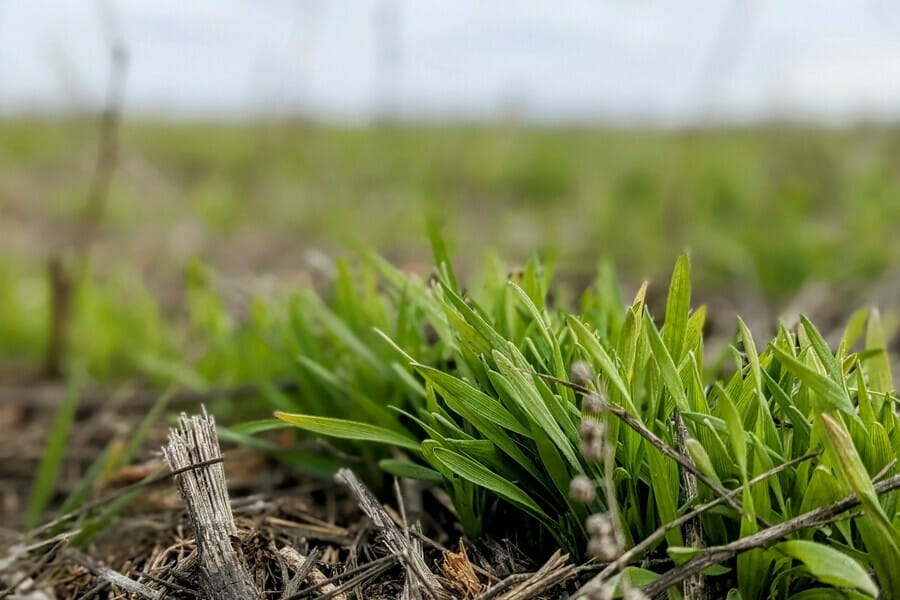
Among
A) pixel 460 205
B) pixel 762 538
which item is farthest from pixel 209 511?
pixel 460 205

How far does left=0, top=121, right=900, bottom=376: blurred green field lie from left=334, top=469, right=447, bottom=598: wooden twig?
73 centimetres

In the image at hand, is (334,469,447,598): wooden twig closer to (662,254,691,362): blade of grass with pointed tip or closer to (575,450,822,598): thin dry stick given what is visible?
(575,450,822,598): thin dry stick

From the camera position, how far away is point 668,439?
1054 millimetres

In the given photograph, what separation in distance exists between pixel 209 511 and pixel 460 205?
479cm

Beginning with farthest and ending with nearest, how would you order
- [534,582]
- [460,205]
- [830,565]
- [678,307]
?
1. [460,205]
2. [678,307]
3. [534,582]
4. [830,565]

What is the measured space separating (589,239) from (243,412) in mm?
2584

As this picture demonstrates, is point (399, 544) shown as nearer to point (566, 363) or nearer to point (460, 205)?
point (566, 363)

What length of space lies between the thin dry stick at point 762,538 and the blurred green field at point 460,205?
1030mm

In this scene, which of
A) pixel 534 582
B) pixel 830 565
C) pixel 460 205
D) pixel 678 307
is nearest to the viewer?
pixel 830 565

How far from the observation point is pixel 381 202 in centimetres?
552

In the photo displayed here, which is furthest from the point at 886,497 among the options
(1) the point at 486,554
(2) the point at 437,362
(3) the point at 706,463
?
(2) the point at 437,362

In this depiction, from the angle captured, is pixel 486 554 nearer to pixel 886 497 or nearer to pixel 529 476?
pixel 529 476

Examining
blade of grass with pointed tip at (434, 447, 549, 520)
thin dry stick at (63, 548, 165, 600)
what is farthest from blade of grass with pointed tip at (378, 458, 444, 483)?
thin dry stick at (63, 548, 165, 600)

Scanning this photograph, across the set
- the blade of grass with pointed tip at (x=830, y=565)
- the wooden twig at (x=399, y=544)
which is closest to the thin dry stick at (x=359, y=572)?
the wooden twig at (x=399, y=544)
